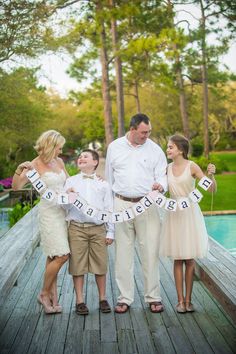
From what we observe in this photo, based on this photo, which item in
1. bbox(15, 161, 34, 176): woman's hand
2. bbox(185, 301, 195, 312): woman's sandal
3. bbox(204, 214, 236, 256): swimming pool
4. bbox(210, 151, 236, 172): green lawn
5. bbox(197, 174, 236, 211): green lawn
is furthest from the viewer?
bbox(210, 151, 236, 172): green lawn

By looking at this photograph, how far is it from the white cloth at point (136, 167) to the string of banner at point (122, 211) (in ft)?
0.51

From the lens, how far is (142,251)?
5789 mm

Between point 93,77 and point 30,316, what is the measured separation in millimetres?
29133

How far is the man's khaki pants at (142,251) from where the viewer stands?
573cm

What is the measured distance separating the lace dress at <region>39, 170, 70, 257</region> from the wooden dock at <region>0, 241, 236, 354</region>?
2.09 ft

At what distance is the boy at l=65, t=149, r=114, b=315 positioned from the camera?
220 inches

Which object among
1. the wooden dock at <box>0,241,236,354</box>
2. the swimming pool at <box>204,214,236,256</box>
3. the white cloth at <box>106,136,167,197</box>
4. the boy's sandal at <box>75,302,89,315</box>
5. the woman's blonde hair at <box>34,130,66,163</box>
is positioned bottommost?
the swimming pool at <box>204,214,236,256</box>

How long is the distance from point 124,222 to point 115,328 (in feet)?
3.34

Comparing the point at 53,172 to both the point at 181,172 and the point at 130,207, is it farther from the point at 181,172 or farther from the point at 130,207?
the point at 181,172

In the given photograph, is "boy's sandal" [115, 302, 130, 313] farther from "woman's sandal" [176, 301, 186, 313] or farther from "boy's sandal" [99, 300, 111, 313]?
"woman's sandal" [176, 301, 186, 313]

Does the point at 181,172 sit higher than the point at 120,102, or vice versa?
the point at 120,102

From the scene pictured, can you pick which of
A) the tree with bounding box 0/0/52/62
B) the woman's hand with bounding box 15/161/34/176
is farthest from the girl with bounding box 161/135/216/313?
the tree with bounding box 0/0/52/62

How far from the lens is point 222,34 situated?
30.4 m

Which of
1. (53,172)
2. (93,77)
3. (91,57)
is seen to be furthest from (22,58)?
(53,172)
